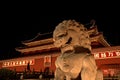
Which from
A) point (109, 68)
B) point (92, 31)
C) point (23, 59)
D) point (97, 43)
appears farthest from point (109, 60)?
point (23, 59)

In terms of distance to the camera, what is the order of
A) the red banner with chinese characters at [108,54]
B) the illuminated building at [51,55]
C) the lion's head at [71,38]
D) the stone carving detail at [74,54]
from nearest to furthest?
the stone carving detail at [74,54]
the lion's head at [71,38]
the red banner with chinese characters at [108,54]
the illuminated building at [51,55]

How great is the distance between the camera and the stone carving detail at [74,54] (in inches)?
122

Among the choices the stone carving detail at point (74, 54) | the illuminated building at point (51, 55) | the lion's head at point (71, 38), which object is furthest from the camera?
the illuminated building at point (51, 55)

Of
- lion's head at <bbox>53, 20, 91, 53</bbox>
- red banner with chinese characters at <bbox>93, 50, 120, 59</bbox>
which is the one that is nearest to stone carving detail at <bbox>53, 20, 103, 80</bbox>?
lion's head at <bbox>53, 20, 91, 53</bbox>

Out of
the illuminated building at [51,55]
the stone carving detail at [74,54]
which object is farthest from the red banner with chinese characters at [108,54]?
the stone carving detail at [74,54]

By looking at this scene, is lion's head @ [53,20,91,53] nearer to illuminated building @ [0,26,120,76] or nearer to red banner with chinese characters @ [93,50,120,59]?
illuminated building @ [0,26,120,76]

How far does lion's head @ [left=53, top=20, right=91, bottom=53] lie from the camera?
10.6ft

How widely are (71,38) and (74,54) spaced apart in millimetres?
306

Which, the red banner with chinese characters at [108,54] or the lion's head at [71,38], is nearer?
the lion's head at [71,38]

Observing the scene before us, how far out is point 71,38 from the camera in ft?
10.8

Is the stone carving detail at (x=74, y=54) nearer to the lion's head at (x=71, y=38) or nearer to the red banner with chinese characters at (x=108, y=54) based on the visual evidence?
the lion's head at (x=71, y=38)

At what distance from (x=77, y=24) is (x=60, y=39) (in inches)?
17.6

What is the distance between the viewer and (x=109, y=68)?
49.9ft

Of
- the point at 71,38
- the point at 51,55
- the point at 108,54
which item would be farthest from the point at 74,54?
the point at 51,55
